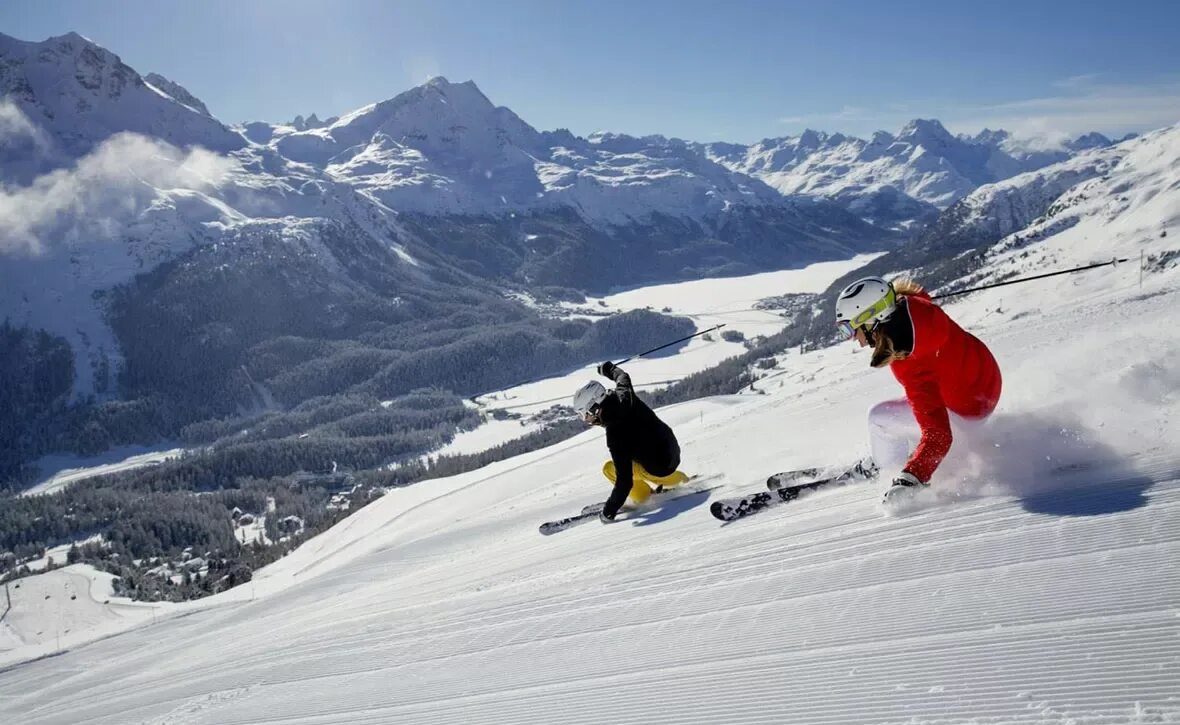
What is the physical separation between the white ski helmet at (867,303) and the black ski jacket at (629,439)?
3794mm

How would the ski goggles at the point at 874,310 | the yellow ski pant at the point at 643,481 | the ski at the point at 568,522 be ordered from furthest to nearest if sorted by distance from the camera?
the ski at the point at 568,522, the yellow ski pant at the point at 643,481, the ski goggles at the point at 874,310

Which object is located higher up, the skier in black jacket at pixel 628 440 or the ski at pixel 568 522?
the skier in black jacket at pixel 628 440

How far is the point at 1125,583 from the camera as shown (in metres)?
3.34

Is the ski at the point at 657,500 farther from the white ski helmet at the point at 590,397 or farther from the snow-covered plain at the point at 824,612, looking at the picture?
the white ski helmet at the point at 590,397

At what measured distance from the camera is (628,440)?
9.36m

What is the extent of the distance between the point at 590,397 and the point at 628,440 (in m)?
0.83

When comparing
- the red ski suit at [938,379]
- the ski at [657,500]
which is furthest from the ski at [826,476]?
the ski at [657,500]

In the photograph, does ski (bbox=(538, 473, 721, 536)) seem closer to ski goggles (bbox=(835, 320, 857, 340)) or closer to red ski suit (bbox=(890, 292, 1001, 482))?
ski goggles (bbox=(835, 320, 857, 340))

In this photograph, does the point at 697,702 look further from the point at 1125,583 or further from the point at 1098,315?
the point at 1098,315

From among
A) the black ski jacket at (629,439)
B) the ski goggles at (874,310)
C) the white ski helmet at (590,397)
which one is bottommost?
the black ski jacket at (629,439)

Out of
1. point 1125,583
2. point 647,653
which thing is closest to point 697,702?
point 647,653

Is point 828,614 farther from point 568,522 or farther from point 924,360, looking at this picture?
point 568,522

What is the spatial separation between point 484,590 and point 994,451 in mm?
5559

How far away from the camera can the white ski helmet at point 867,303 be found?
18.2ft
